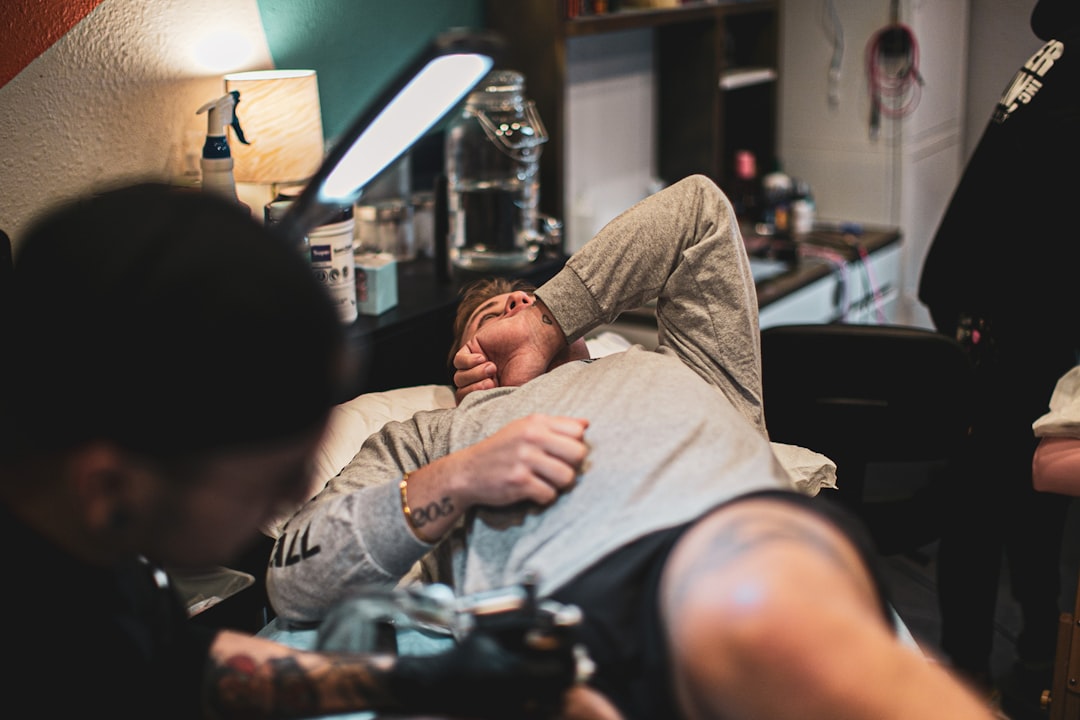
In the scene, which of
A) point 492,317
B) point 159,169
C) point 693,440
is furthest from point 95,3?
point 693,440

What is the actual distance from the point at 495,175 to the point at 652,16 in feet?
2.03

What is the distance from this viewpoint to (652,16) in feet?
9.25

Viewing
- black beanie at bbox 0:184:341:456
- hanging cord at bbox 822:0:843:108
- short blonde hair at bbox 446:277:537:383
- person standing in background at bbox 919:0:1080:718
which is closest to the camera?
black beanie at bbox 0:184:341:456

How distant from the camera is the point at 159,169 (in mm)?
2062

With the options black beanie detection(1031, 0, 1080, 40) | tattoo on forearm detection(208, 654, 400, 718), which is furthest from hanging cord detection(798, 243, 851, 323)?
tattoo on forearm detection(208, 654, 400, 718)

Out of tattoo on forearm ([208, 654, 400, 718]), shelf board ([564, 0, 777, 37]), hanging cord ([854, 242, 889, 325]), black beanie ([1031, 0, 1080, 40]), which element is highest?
shelf board ([564, 0, 777, 37])

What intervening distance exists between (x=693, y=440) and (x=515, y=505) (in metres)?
0.23

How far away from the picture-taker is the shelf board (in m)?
2.61

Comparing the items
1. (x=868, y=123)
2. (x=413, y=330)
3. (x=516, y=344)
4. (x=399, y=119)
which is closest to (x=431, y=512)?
(x=516, y=344)

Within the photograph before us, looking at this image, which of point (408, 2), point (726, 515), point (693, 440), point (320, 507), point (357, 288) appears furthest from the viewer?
point (408, 2)

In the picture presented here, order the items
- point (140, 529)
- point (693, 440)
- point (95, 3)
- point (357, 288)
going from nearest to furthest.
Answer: point (140, 529) → point (693, 440) → point (95, 3) → point (357, 288)

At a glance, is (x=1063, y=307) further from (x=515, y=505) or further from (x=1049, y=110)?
(x=515, y=505)

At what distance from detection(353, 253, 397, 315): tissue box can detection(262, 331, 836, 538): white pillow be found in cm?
19

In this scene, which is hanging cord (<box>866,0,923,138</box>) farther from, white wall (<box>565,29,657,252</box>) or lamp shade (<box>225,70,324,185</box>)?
lamp shade (<box>225,70,324,185</box>)
